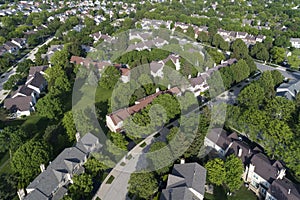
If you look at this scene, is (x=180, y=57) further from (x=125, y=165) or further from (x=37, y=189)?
(x=37, y=189)

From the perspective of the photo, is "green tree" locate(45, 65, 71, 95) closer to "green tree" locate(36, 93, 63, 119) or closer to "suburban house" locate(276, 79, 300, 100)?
"green tree" locate(36, 93, 63, 119)

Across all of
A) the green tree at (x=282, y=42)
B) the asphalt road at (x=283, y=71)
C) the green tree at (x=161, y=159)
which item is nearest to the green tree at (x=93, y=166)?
the green tree at (x=161, y=159)

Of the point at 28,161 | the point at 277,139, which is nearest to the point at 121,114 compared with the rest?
the point at 28,161

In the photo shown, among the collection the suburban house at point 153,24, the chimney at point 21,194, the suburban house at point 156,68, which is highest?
the suburban house at point 156,68

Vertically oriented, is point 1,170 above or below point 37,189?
below

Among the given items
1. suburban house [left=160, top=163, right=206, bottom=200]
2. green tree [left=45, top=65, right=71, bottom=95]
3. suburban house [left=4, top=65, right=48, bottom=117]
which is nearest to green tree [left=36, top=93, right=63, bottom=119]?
green tree [left=45, top=65, right=71, bottom=95]

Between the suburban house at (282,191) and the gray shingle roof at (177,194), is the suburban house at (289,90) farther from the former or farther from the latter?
the gray shingle roof at (177,194)

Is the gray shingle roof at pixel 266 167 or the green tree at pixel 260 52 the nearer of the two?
the gray shingle roof at pixel 266 167

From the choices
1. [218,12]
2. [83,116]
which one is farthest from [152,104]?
[218,12]
